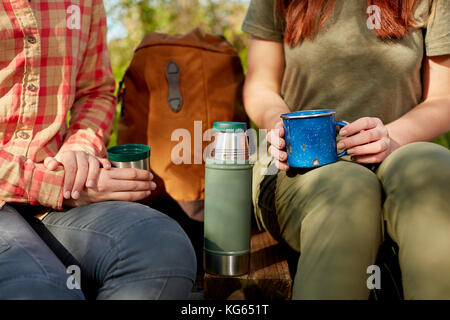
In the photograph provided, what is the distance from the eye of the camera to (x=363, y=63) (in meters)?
1.96

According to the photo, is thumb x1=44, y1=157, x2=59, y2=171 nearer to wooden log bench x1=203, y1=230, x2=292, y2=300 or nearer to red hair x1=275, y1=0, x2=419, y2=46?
wooden log bench x1=203, y1=230, x2=292, y2=300

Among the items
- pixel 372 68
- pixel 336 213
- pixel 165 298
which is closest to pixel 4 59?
pixel 165 298

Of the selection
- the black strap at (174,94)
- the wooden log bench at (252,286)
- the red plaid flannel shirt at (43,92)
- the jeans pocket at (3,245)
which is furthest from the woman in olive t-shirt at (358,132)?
the jeans pocket at (3,245)

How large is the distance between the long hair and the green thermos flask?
1.97 feet

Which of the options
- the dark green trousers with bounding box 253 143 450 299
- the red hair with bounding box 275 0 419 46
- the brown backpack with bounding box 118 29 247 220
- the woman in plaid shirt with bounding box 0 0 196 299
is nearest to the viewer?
the dark green trousers with bounding box 253 143 450 299

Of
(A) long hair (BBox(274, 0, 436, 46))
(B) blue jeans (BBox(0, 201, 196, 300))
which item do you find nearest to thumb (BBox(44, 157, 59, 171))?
(B) blue jeans (BBox(0, 201, 196, 300))

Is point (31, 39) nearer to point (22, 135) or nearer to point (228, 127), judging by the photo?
point (22, 135)

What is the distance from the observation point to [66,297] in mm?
1335

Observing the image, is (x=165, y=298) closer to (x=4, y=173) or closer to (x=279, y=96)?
(x=4, y=173)

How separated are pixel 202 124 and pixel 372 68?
76 cm

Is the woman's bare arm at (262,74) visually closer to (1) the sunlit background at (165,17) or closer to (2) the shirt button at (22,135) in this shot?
(2) the shirt button at (22,135)

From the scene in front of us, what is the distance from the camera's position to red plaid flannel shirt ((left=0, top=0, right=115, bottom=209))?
5.34 ft

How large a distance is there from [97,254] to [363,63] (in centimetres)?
120

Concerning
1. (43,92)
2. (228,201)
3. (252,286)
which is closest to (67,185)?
(43,92)
